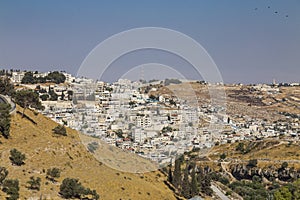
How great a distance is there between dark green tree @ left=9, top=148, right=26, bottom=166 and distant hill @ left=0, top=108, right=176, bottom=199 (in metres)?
0.18

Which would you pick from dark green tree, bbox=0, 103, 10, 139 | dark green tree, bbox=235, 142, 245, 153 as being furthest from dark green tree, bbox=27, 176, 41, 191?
dark green tree, bbox=235, 142, 245, 153

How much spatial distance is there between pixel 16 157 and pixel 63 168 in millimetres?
2220

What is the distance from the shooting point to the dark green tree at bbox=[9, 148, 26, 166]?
17.2m

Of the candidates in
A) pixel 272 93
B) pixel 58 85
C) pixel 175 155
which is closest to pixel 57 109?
pixel 58 85

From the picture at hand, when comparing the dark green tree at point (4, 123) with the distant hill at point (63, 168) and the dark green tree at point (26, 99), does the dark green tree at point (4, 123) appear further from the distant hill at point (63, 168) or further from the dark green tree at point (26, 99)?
the dark green tree at point (26, 99)

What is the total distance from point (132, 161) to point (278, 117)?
75.2 meters

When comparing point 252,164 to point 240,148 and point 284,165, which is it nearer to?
point 284,165

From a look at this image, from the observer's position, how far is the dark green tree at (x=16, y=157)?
17.2m

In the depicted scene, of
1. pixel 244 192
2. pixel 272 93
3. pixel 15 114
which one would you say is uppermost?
pixel 272 93

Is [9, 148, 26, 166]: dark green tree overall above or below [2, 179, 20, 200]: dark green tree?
above

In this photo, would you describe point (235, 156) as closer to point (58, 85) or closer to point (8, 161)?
point (58, 85)

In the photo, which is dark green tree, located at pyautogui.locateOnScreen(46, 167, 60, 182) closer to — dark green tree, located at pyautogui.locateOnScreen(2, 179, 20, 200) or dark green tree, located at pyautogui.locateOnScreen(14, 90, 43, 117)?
dark green tree, located at pyautogui.locateOnScreen(2, 179, 20, 200)

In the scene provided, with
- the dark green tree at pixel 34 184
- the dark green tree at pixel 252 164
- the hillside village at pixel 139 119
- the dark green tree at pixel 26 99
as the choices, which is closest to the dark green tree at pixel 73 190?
the dark green tree at pixel 34 184

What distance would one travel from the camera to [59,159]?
1958 centimetres
